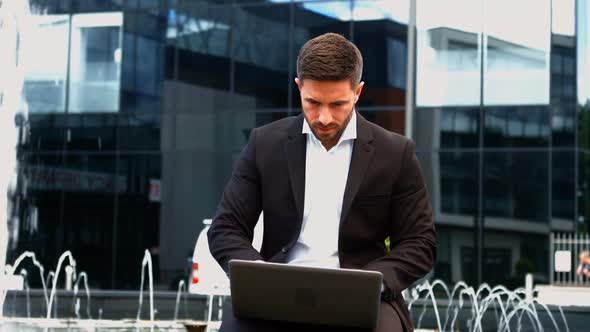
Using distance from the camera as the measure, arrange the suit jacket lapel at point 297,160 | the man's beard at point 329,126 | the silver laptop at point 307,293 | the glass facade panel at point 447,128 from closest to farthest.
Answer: the silver laptop at point 307,293 → the man's beard at point 329,126 → the suit jacket lapel at point 297,160 → the glass facade panel at point 447,128

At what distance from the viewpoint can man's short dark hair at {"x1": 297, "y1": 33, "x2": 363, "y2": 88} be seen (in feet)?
10.4

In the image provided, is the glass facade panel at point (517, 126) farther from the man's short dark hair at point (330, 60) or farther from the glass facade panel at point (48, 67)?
the man's short dark hair at point (330, 60)

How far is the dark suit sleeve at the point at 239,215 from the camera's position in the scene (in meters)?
3.38

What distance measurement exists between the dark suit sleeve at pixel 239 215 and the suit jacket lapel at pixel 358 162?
28 centimetres

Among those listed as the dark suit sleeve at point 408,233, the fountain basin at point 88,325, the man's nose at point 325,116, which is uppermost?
the man's nose at point 325,116

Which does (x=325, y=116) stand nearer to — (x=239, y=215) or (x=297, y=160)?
(x=297, y=160)

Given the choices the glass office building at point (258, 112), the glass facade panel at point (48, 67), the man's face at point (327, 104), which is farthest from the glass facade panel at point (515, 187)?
the man's face at point (327, 104)

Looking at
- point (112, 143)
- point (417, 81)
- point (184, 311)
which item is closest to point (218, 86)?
point (112, 143)

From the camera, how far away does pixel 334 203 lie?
3.46 metres

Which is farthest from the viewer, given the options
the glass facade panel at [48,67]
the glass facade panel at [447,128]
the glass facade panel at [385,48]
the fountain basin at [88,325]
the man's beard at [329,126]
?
the glass facade panel at [48,67]

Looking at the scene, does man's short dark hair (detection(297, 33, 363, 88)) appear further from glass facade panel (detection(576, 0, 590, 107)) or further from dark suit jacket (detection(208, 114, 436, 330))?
glass facade panel (detection(576, 0, 590, 107))

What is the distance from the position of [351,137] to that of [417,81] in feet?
70.0

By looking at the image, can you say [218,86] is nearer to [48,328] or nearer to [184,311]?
[184,311]

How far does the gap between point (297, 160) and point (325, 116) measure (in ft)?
0.81
